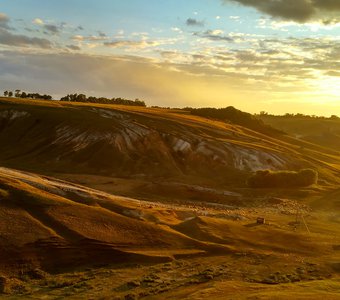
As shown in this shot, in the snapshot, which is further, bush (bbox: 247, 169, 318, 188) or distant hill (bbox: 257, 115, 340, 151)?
distant hill (bbox: 257, 115, 340, 151)

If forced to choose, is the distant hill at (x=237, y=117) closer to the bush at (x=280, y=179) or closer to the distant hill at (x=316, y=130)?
the distant hill at (x=316, y=130)

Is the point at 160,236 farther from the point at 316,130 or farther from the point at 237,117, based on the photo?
the point at 316,130

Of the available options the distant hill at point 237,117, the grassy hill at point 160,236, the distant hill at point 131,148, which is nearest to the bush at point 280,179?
the grassy hill at point 160,236

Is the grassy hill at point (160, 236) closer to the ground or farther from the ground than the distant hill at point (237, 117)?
closer to the ground

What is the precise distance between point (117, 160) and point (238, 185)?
19.7m

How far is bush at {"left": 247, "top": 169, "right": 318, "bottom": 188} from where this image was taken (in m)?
67.8

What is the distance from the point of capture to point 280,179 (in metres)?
68.6

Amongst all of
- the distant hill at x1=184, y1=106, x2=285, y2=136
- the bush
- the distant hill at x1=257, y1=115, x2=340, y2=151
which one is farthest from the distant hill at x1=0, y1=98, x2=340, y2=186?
the distant hill at x1=257, y1=115, x2=340, y2=151

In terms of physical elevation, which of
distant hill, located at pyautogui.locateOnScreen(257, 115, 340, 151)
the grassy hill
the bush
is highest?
distant hill, located at pyautogui.locateOnScreen(257, 115, 340, 151)

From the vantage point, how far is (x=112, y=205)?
3769cm

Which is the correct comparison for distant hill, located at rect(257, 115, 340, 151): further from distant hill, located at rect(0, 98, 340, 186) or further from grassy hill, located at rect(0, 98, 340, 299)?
grassy hill, located at rect(0, 98, 340, 299)

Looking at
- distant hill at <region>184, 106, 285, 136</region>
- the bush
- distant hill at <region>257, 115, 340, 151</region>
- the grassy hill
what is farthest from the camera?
distant hill at <region>257, 115, 340, 151</region>

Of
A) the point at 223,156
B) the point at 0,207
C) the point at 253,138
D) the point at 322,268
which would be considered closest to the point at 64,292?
the point at 0,207

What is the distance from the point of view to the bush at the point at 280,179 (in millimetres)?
67750
